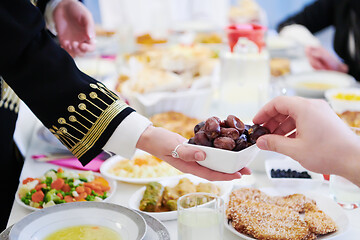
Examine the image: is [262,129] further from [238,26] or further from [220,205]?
[238,26]

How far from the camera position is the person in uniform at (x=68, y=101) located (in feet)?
3.68

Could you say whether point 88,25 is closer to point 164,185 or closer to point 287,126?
point 164,185

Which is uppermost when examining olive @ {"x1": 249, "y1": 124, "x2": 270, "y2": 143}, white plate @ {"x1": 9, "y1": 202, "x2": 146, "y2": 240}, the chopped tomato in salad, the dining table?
olive @ {"x1": 249, "y1": 124, "x2": 270, "y2": 143}

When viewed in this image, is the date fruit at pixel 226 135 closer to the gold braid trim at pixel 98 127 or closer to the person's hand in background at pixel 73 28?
the gold braid trim at pixel 98 127

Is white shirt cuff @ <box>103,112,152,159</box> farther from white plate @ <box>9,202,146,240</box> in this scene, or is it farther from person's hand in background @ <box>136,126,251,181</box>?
white plate @ <box>9,202,146,240</box>

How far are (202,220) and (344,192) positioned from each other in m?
0.51

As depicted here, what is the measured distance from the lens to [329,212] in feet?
4.00

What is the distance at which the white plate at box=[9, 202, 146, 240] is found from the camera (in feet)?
3.41

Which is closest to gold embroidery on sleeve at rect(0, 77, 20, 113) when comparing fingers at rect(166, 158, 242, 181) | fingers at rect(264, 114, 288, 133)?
fingers at rect(166, 158, 242, 181)

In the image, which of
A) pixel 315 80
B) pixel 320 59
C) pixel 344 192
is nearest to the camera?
pixel 344 192

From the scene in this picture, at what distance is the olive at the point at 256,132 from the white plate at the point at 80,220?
0.32m

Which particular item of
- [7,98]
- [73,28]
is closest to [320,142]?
[7,98]

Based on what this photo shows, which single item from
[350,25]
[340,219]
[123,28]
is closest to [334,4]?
[350,25]

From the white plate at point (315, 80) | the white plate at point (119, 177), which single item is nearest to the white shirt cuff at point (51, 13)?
the white plate at point (119, 177)
